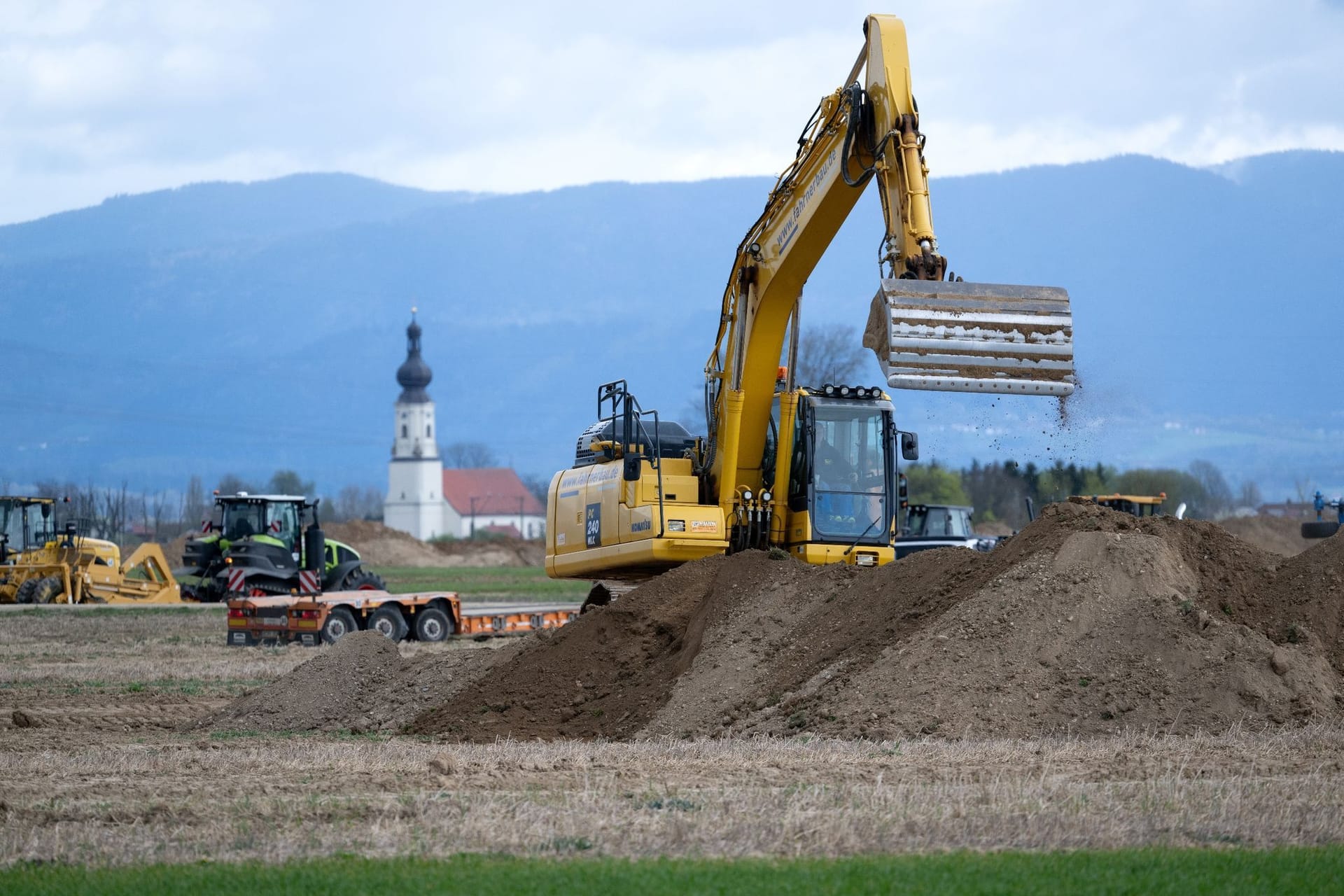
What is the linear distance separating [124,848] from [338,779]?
84.8 inches

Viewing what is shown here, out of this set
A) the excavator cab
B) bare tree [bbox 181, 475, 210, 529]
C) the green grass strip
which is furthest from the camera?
bare tree [bbox 181, 475, 210, 529]

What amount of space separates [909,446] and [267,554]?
17.3m

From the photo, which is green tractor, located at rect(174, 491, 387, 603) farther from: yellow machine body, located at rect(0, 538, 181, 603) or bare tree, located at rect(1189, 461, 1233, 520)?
bare tree, located at rect(1189, 461, 1233, 520)

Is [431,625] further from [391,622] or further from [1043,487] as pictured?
[1043,487]

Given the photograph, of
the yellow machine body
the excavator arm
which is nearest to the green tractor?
the yellow machine body

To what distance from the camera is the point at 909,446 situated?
59.6 ft

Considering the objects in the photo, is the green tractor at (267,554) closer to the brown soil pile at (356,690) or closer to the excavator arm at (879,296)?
the brown soil pile at (356,690)

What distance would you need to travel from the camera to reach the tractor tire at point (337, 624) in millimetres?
25531

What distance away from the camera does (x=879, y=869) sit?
717 centimetres

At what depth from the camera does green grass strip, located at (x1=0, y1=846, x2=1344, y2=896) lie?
22.4ft

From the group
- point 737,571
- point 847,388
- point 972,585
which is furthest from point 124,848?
point 847,388

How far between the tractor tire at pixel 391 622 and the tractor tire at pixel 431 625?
0.20 meters

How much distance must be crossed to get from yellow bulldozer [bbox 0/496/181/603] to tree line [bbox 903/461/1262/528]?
105ft

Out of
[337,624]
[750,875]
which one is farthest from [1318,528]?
[750,875]
